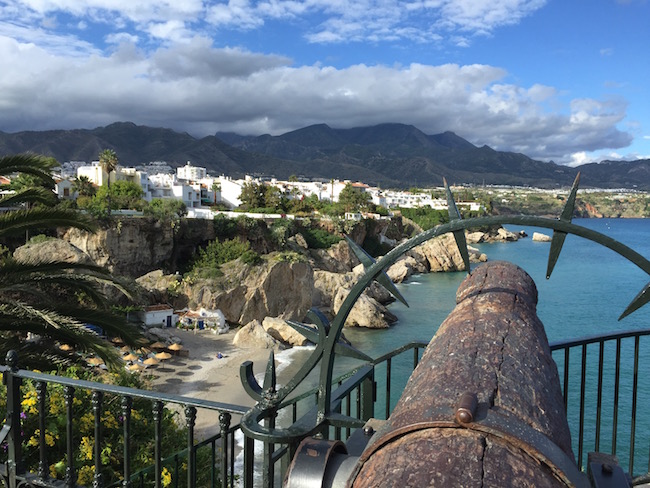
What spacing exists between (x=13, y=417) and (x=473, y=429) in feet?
9.97

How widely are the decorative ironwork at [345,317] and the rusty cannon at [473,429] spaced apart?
24 centimetres

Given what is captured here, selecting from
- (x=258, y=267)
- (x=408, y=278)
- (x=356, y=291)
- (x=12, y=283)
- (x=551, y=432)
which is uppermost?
(x=356, y=291)

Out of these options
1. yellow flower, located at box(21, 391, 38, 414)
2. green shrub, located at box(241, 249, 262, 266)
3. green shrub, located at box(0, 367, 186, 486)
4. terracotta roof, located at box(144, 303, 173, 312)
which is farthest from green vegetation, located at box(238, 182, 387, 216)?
yellow flower, located at box(21, 391, 38, 414)

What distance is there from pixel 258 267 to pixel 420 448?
98.8 ft

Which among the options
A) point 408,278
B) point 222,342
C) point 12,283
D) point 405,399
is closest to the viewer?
point 405,399

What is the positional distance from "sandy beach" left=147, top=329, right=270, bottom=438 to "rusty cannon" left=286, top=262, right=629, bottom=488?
14.4 m

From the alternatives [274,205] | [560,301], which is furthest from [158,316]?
[560,301]

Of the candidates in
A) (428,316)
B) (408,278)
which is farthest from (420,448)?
(408,278)

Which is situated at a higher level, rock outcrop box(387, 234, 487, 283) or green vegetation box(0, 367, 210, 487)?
green vegetation box(0, 367, 210, 487)

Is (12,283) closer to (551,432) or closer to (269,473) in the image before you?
(269,473)

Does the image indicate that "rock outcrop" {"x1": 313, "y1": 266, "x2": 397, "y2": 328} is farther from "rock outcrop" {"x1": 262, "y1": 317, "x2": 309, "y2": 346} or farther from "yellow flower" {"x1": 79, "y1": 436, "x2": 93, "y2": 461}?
"yellow flower" {"x1": 79, "y1": 436, "x2": 93, "y2": 461}

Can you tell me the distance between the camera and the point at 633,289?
45.1 m

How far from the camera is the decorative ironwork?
2.04m

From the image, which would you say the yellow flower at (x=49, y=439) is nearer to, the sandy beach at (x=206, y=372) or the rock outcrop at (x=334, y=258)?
the sandy beach at (x=206, y=372)
